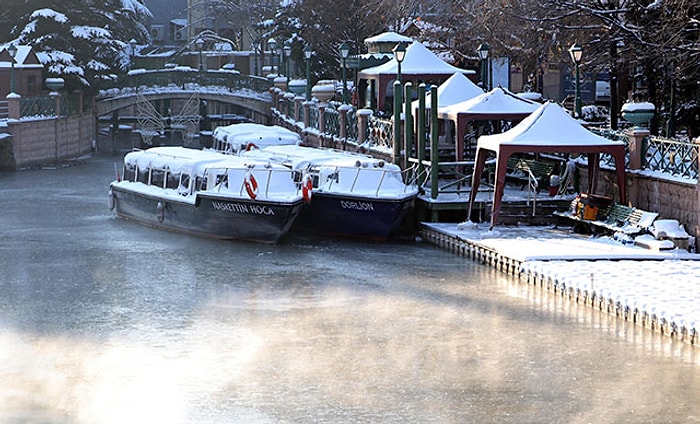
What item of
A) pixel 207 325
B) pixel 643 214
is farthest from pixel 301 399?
pixel 643 214

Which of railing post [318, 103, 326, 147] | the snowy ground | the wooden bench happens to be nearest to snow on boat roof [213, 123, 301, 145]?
railing post [318, 103, 326, 147]

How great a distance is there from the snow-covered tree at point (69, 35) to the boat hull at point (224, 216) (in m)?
28.9

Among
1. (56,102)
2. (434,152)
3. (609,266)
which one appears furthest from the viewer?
(56,102)

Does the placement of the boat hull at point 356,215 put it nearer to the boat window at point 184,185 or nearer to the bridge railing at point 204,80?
the boat window at point 184,185

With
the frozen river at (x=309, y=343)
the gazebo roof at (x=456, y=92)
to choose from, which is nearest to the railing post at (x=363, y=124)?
the gazebo roof at (x=456, y=92)

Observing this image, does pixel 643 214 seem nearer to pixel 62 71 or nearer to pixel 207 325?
pixel 207 325

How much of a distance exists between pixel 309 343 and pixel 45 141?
38.8 m

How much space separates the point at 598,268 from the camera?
98.5 ft

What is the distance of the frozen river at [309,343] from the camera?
21.7m

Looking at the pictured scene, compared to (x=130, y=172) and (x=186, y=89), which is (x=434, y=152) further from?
(x=186, y=89)

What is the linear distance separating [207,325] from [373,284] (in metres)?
5.32

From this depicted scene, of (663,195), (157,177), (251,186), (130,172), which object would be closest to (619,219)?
(663,195)

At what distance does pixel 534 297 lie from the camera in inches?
1164

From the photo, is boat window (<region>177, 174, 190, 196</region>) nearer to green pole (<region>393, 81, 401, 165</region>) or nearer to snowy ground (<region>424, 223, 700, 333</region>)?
green pole (<region>393, 81, 401, 165</region>)
